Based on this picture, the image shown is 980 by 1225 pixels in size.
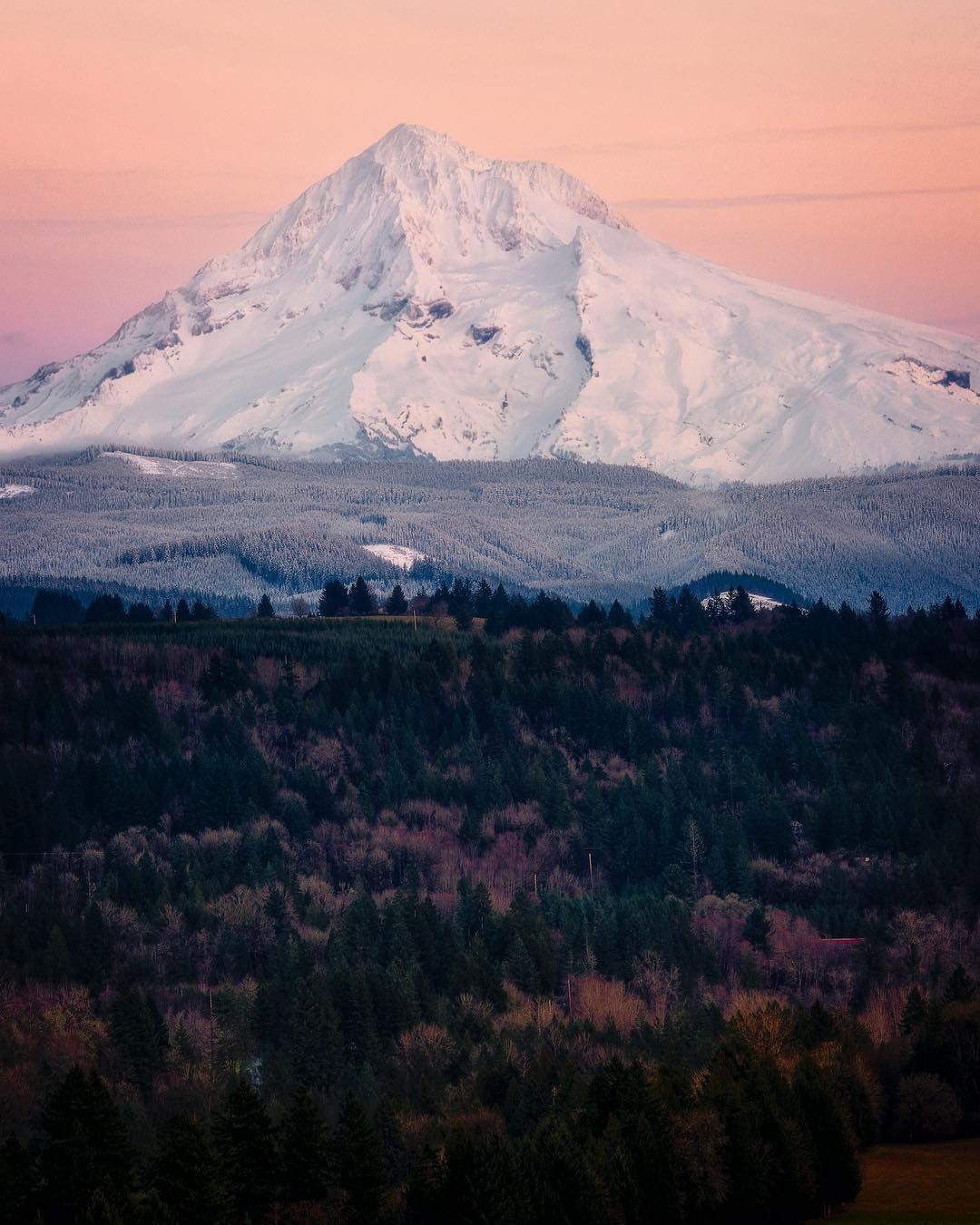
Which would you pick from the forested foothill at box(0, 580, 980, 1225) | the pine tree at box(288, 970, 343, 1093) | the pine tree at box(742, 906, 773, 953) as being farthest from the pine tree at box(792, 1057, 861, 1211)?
the pine tree at box(742, 906, 773, 953)

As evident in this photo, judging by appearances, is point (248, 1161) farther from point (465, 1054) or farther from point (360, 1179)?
point (465, 1054)

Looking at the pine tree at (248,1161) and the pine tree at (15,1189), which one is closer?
the pine tree at (15,1189)

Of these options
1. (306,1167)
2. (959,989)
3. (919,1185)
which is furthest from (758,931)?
(306,1167)

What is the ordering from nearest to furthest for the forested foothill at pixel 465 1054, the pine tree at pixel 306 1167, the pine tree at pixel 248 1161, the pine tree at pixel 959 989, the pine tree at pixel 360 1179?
the pine tree at pixel 360 1179 < the pine tree at pixel 248 1161 < the pine tree at pixel 306 1167 < the forested foothill at pixel 465 1054 < the pine tree at pixel 959 989

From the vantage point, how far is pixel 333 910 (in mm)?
197500

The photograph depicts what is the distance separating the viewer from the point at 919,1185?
109 metres

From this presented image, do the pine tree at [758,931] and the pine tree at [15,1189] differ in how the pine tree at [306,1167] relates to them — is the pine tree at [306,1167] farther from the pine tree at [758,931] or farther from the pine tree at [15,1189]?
the pine tree at [758,931]

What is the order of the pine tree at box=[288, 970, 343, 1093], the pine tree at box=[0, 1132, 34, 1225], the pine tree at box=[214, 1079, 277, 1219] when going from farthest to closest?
the pine tree at box=[288, 970, 343, 1093]
the pine tree at box=[214, 1079, 277, 1219]
the pine tree at box=[0, 1132, 34, 1225]

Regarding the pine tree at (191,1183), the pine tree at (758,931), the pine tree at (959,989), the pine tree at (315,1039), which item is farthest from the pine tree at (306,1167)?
the pine tree at (758,931)

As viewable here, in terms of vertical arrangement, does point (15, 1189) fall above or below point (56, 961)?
above

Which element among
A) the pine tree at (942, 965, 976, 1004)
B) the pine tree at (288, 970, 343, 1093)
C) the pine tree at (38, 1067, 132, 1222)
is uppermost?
the pine tree at (38, 1067, 132, 1222)

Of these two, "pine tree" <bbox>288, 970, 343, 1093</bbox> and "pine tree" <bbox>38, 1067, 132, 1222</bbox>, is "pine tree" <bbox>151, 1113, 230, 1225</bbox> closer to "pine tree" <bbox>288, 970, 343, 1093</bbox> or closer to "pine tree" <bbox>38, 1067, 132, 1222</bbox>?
"pine tree" <bbox>38, 1067, 132, 1222</bbox>

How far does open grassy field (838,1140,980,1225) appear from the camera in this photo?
10162cm

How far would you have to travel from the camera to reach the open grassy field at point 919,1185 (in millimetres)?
101625
